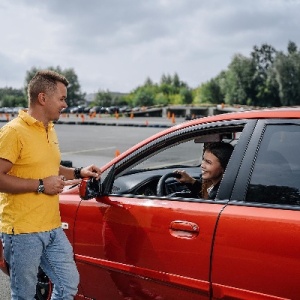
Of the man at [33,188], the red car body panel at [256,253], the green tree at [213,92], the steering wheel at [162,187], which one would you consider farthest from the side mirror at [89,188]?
the green tree at [213,92]

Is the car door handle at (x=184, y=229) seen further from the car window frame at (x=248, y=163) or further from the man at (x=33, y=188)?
the man at (x=33, y=188)

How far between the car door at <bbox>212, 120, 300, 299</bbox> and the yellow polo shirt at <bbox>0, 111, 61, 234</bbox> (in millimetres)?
1000

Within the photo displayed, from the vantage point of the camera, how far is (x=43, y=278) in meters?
3.64

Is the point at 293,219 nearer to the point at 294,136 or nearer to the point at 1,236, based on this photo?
the point at 294,136

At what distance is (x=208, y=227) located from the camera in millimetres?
2473

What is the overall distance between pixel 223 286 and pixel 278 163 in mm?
679

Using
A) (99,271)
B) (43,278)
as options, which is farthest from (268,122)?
(43,278)

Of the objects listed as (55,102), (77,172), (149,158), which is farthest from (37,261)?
(149,158)

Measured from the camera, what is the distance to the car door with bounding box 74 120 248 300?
252 cm

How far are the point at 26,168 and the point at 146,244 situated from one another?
2.62 feet

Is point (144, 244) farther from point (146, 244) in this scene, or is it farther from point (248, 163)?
point (248, 163)

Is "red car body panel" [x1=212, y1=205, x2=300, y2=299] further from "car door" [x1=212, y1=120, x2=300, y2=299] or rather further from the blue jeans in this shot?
the blue jeans

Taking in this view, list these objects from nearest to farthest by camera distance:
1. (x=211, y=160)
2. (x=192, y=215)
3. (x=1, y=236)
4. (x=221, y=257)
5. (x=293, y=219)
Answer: (x=293, y=219)
(x=221, y=257)
(x=192, y=215)
(x=1, y=236)
(x=211, y=160)

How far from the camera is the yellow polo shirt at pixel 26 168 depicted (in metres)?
2.61
